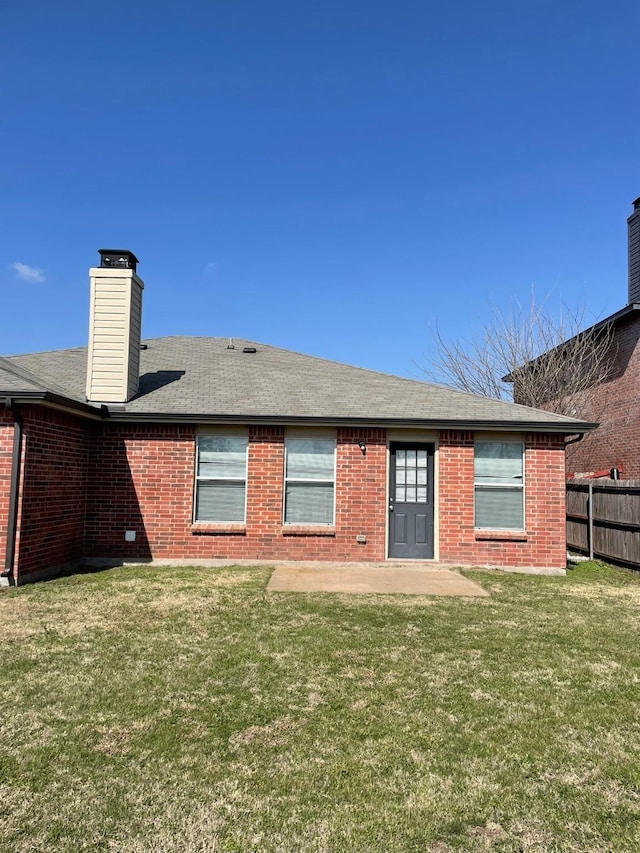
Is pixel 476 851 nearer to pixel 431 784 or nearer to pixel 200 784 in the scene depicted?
pixel 431 784

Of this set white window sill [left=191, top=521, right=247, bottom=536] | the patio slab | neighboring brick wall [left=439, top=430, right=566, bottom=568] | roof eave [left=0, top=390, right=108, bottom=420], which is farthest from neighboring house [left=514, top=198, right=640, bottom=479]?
roof eave [left=0, top=390, right=108, bottom=420]

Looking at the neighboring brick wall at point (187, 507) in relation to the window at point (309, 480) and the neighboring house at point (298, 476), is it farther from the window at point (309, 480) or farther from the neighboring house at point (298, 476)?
the window at point (309, 480)

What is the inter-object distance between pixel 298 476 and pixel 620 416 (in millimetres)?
10487

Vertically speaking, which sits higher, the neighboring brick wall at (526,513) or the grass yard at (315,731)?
the neighboring brick wall at (526,513)

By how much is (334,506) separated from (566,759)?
22.6 ft

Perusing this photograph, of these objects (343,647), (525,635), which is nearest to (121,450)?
(343,647)

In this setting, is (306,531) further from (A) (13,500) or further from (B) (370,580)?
(A) (13,500)

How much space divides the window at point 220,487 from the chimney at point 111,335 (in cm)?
189

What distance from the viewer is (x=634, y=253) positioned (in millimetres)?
16453

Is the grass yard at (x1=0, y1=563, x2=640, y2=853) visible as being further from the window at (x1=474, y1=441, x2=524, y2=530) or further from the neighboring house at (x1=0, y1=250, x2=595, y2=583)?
the window at (x1=474, y1=441, x2=524, y2=530)

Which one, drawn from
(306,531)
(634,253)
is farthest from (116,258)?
(634,253)

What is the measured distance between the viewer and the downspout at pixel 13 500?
7695 millimetres

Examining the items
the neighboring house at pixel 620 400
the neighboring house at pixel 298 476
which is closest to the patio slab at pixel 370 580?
the neighboring house at pixel 298 476

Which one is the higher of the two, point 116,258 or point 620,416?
point 116,258
